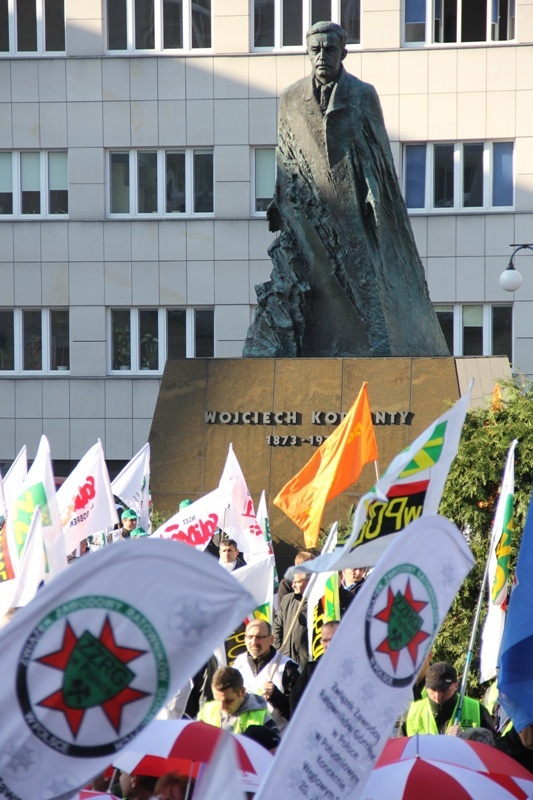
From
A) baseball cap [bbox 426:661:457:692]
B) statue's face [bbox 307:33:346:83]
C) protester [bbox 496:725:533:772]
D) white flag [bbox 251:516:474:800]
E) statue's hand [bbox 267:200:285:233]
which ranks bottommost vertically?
baseball cap [bbox 426:661:457:692]

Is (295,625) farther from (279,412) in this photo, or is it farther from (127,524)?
(127,524)

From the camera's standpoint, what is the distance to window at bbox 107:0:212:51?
102 ft

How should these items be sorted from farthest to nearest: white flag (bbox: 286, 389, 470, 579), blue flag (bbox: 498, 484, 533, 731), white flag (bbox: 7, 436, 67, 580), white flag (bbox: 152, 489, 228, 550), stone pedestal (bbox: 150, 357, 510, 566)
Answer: stone pedestal (bbox: 150, 357, 510, 566) < white flag (bbox: 152, 489, 228, 550) < white flag (bbox: 7, 436, 67, 580) < blue flag (bbox: 498, 484, 533, 731) < white flag (bbox: 286, 389, 470, 579)

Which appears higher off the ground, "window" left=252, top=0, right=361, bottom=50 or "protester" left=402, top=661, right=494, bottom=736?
"window" left=252, top=0, right=361, bottom=50

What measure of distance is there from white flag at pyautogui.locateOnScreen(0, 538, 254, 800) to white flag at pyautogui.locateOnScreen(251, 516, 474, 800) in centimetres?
37

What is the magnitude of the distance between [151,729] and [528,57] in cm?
2685

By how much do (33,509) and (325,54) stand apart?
6.13m

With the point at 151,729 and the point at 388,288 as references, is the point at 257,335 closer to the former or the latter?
the point at 388,288

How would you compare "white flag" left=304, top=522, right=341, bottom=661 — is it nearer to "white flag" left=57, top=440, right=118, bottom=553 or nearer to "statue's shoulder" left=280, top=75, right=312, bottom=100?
"white flag" left=57, top=440, right=118, bottom=553

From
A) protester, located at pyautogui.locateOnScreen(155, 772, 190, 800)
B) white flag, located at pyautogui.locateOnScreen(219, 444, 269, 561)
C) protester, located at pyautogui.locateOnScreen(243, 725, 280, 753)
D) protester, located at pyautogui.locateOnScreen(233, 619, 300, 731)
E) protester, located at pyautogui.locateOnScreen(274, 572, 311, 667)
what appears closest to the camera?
protester, located at pyautogui.locateOnScreen(155, 772, 190, 800)

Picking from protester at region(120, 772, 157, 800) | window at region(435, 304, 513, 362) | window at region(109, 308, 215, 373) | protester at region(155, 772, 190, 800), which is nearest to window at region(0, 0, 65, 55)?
window at region(109, 308, 215, 373)

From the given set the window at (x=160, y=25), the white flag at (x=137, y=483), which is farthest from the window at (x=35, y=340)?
the white flag at (x=137, y=483)

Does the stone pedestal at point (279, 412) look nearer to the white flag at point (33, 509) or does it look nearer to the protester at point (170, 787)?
the white flag at point (33, 509)

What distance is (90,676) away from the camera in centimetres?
342
